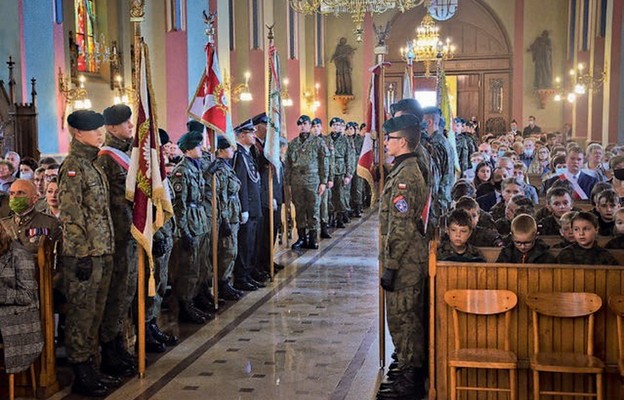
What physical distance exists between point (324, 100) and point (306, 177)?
1530 centimetres

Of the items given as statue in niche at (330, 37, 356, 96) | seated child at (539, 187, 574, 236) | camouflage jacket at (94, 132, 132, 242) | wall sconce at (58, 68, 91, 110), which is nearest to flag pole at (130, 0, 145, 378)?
camouflage jacket at (94, 132, 132, 242)

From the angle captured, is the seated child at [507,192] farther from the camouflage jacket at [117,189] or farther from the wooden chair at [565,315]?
the camouflage jacket at [117,189]

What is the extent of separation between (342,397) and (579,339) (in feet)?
5.78

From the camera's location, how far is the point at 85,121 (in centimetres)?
607

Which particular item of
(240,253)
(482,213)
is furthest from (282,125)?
(482,213)

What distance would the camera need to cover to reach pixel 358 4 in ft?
49.5

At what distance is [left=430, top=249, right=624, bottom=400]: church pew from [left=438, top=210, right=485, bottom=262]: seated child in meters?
0.46

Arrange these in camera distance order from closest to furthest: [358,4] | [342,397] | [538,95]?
[342,397]
[358,4]
[538,95]

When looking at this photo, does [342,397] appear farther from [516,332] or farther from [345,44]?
[345,44]

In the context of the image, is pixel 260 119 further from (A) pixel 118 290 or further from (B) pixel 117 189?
→ (A) pixel 118 290

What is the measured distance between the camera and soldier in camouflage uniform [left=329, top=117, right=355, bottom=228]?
51.1 ft

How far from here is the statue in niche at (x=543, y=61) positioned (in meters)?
26.4

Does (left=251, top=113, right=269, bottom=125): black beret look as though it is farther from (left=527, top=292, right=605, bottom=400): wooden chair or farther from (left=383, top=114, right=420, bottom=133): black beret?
(left=527, top=292, right=605, bottom=400): wooden chair

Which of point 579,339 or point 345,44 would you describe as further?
point 345,44
